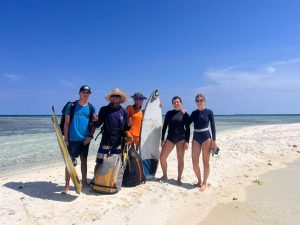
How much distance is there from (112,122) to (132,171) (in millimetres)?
1074

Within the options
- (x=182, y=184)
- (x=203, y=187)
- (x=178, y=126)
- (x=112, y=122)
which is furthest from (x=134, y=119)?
(x=203, y=187)

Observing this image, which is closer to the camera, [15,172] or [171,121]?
[171,121]

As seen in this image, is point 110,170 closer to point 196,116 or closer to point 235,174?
point 196,116

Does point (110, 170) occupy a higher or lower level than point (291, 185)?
higher

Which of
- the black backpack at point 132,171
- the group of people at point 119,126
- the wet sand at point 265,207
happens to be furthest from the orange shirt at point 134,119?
the wet sand at point 265,207

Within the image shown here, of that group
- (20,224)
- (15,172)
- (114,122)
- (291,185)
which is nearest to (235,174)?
(291,185)

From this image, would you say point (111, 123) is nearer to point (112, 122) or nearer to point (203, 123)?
point (112, 122)

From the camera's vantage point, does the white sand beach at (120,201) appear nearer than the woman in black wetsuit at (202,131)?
Yes

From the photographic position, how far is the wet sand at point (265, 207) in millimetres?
4125

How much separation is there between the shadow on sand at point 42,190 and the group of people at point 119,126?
20cm

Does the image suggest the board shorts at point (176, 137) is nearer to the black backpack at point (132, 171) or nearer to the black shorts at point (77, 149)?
the black backpack at point (132, 171)

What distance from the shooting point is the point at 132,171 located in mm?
5453

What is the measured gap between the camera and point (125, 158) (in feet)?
17.5

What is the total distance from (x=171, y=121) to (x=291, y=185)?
2.85m
